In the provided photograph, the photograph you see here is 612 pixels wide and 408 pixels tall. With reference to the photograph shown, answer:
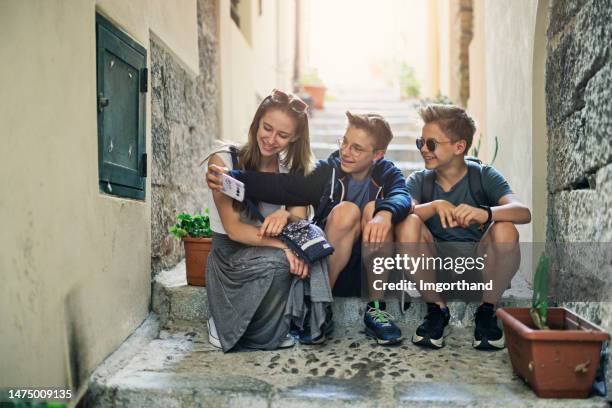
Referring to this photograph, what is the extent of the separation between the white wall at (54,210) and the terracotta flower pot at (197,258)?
1.54 feet

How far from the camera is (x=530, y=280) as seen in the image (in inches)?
121

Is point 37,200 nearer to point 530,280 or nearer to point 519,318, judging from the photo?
point 519,318

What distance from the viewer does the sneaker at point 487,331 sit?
2463 millimetres

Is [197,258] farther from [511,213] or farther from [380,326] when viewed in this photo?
[511,213]

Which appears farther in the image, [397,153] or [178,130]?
[397,153]

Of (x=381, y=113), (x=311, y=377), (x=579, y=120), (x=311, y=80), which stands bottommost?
(x=311, y=377)

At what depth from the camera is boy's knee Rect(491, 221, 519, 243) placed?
7.91 feet

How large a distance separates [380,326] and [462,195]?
26.5 inches

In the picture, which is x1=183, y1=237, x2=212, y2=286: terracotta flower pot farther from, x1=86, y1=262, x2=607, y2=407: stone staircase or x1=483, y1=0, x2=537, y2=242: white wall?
x1=483, y1=0, x2=537, y2=242: white wall

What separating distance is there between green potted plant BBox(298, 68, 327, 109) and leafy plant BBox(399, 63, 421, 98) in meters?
1.50

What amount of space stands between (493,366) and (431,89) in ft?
24.2

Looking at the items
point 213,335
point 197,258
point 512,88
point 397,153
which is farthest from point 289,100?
point 397,153

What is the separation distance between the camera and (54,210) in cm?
182
